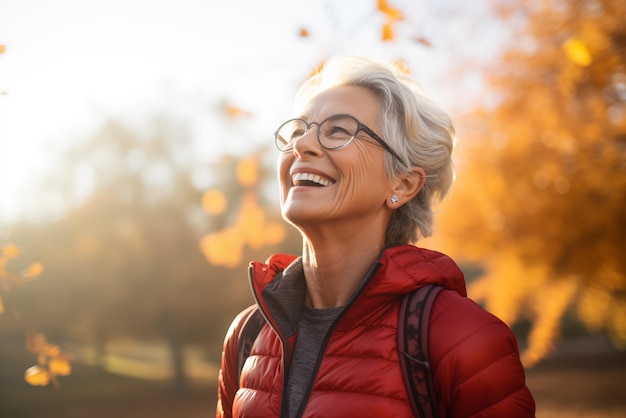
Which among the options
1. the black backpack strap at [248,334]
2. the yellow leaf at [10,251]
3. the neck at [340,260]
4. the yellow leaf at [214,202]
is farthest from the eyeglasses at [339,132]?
the yellow leaf at [214,202]

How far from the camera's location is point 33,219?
55.3 feet

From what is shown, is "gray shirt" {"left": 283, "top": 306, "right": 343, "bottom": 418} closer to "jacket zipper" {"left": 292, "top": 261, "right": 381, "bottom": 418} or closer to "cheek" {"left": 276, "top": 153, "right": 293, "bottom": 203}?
"jacket zipper" {"left": 292, "top": 261, "right": 381, "bottom": 418}

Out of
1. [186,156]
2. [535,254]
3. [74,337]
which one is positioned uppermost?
[186,156]

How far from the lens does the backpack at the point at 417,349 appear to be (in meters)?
1.76

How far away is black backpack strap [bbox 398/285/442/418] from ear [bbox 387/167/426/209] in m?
0.49

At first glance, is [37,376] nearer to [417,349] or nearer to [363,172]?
[363,172]

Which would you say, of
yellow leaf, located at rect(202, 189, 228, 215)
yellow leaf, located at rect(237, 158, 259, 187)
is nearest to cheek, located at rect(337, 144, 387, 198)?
yellow leaf, located at rect(237, 158, 259, 187)

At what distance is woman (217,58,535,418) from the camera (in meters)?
1.77

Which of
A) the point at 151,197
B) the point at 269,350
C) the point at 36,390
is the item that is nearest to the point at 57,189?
the point at 151,197

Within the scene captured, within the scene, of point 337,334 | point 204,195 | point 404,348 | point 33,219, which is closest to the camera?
point 404,348

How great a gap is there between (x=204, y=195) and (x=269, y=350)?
1762cm

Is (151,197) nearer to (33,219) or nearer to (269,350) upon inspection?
(33,219)

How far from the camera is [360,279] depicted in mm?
2234

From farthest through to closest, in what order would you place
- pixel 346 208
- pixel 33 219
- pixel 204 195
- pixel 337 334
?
1. pixel 204 195
2. pixel 33 219
3. pixel 346 208
4. pixel 337 334
